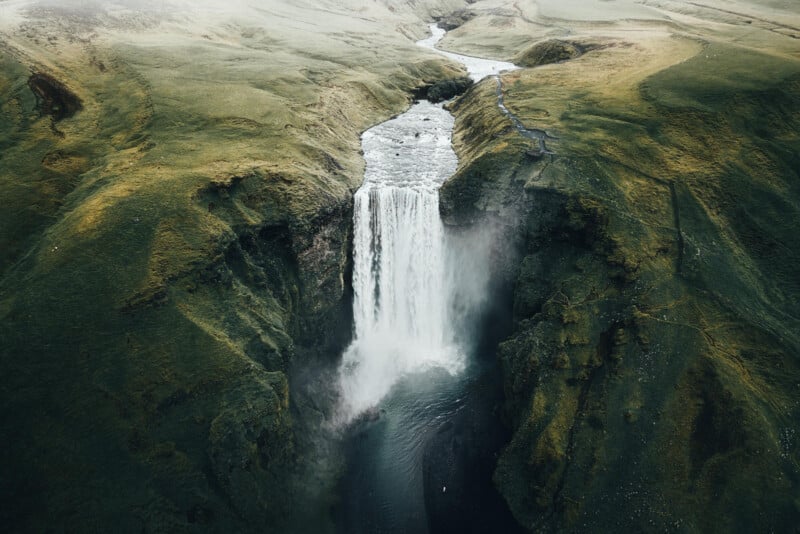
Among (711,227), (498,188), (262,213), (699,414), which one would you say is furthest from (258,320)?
(711,227)

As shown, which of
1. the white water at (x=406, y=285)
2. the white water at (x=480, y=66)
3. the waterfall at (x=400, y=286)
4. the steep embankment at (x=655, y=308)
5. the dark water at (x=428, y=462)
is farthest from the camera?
the white water at (x=480, y=66)

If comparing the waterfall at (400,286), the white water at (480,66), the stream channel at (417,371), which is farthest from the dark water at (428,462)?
the white water at (480,66)

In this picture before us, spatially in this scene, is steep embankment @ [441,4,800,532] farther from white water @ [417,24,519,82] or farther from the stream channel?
white water @ [417,24,519,82]

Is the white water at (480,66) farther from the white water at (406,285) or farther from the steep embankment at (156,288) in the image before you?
the white water at (406,285)

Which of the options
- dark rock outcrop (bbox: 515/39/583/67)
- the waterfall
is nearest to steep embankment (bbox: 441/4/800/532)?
the waterfall

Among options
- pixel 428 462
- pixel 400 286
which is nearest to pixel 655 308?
pixel 428 462

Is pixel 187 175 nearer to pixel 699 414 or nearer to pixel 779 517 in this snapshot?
pixel 699 414
